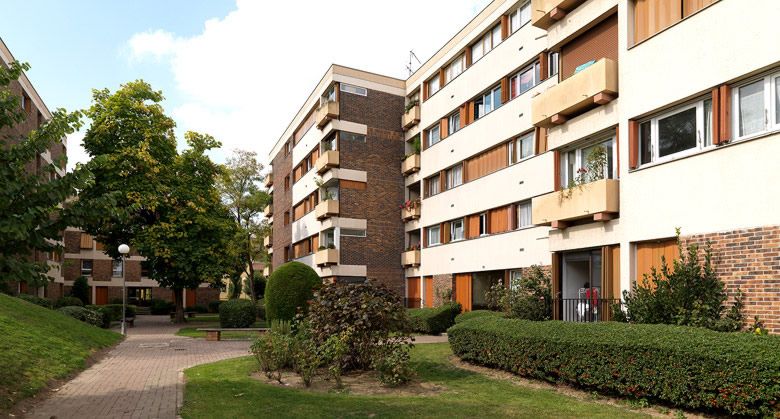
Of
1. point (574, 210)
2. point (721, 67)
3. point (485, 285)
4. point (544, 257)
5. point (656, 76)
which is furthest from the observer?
point (485, 285)

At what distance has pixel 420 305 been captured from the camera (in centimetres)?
3294

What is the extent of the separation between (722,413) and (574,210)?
291 inches

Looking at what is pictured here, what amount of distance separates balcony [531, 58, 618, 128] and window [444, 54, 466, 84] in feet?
43.2

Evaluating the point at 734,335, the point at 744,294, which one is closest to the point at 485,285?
the point at 744,294

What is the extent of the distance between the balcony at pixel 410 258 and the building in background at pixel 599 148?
365mm

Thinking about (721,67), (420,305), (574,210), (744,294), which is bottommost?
(420,305)

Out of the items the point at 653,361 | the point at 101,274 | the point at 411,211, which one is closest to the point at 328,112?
the point at 411,211

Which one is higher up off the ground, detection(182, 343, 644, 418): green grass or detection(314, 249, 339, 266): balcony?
detection(314, 249, 339, 266): balcony

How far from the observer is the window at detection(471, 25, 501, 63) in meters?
26.6

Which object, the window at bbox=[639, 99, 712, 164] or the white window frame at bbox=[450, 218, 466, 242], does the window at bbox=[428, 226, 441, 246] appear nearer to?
the white window frame at bbox=[450, 218, 466, 242]

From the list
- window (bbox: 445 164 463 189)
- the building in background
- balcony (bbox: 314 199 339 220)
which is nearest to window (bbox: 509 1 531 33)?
the building in background

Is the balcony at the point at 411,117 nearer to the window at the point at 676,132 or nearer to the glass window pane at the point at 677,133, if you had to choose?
the window at the point at 676,132

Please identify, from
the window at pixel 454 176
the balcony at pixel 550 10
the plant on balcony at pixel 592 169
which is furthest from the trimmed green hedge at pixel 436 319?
the balcony at pixel 550 10

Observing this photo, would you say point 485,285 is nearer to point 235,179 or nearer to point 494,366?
point 494,366
